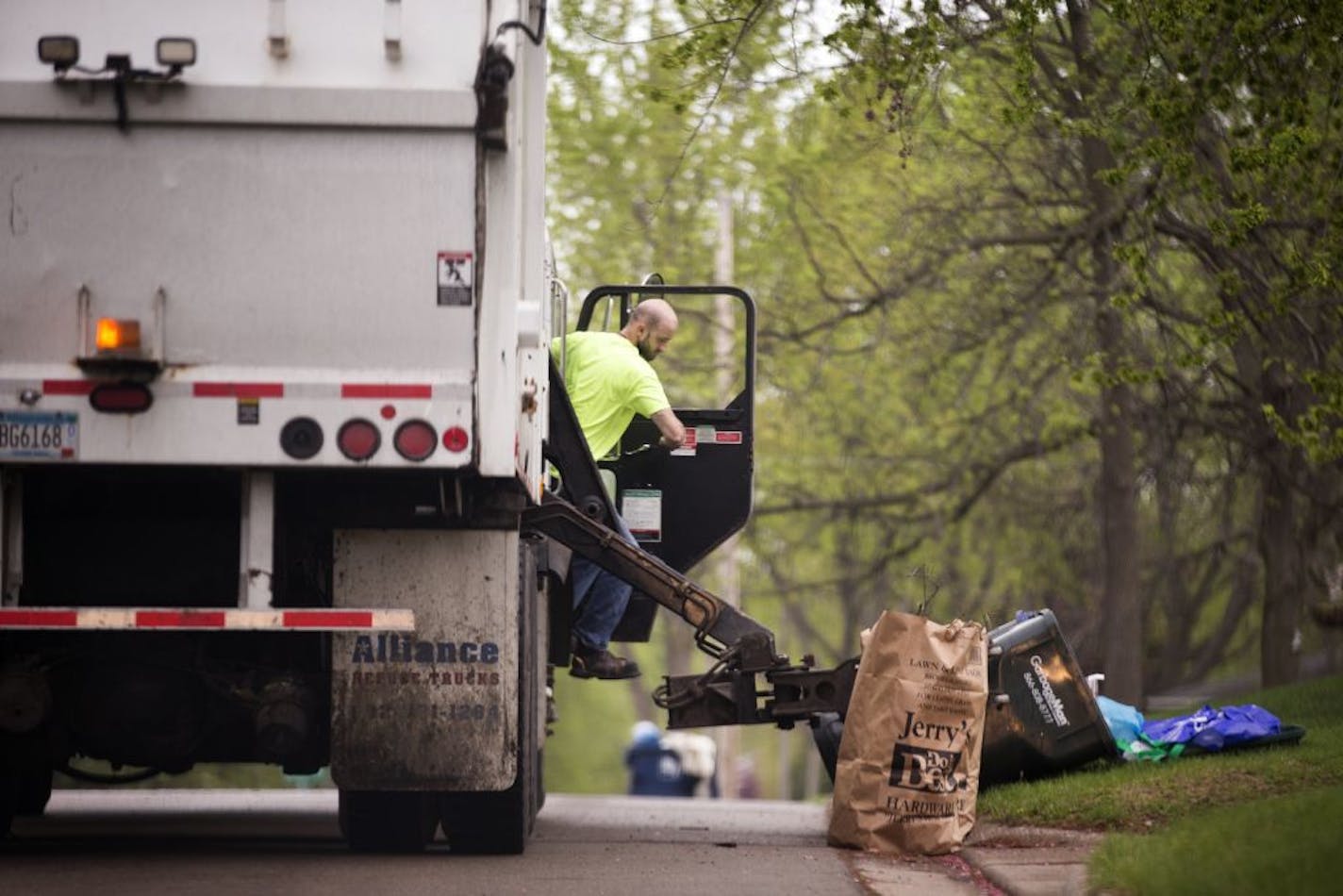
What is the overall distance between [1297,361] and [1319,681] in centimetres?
243

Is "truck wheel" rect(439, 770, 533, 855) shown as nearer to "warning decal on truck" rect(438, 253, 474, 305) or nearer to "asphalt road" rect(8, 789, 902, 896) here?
"asphalt road" rect(8, 789, 902, 896)

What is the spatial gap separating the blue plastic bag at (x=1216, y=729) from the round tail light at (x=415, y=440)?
502cm

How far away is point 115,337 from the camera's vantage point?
7672 millimetres

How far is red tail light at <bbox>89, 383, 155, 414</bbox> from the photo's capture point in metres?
7.66

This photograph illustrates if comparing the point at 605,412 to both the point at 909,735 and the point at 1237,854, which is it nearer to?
the point at 909,735

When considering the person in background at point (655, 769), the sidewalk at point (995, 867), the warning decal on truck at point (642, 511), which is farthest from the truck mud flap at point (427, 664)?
the person in background at point (655, 769)

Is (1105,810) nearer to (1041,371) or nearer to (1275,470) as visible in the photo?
(1275,470)

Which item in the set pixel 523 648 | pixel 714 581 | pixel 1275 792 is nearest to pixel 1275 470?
pixel 1275 792

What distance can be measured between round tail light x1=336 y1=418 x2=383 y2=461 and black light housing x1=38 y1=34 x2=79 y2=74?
147cm

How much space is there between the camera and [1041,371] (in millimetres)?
19453

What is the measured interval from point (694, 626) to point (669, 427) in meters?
0.91

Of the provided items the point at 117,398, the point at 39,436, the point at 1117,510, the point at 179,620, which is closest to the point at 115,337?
the point at 117,398

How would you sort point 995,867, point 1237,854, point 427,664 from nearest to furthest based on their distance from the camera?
point 1237,854, point 427,664, point 995,867

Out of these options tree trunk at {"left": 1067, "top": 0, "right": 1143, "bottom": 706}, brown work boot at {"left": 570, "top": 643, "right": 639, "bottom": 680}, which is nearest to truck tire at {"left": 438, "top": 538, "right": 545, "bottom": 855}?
brown work boot at {"left": 570, "top": 643, "right": 639, "bottom": 680}
